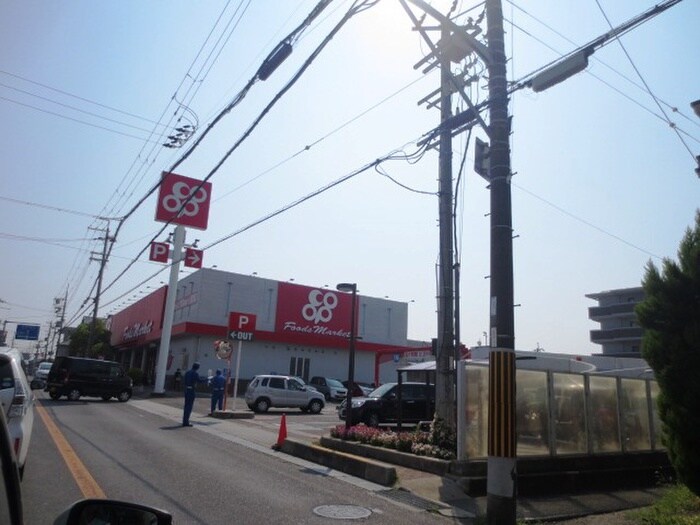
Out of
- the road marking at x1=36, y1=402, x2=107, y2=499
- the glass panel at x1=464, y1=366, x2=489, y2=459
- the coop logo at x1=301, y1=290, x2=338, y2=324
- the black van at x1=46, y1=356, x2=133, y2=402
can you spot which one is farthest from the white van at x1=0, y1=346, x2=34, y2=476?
the coop logo at x1=301, y1=290, x2=338, y2=324

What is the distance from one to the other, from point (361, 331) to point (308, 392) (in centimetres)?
1804

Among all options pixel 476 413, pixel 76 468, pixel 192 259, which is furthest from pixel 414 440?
pixel 192 259

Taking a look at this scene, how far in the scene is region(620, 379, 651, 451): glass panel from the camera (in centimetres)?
1155

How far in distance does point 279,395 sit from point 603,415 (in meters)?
16.7

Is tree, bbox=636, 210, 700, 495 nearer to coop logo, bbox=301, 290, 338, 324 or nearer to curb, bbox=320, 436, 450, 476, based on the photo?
curb, bbox=320, 436, 450, 476

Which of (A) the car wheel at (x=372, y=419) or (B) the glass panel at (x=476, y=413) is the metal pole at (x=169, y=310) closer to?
(A) the car wheel at (x=372, y=419)

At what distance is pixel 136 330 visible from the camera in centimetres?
5153

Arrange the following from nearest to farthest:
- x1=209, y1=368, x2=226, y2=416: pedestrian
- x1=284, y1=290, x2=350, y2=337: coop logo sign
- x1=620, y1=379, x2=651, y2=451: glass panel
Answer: x1=620, y1=379, x2=651, y2=451: glass panel → x1=209, y1=368, x2=226, y2=416: pedestrian → x1=284, y1=290, x2=350, y2=337: coop logo sign

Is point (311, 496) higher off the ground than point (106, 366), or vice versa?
point (106, 366)

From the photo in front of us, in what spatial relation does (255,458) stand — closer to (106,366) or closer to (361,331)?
(106,366)

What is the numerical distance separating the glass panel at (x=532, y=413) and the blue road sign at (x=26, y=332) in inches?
3052

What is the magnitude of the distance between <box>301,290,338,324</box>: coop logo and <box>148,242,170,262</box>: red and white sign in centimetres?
1093


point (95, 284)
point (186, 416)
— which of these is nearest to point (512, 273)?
point (186, 416)

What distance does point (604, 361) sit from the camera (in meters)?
36.5
